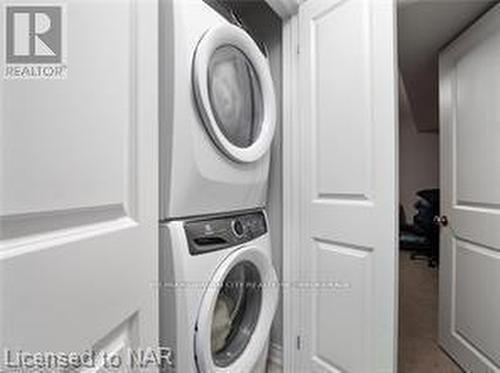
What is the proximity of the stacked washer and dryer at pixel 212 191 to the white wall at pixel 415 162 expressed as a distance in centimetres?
492

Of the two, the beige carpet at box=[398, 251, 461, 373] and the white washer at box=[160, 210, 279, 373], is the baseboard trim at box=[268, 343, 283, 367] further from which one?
the beige carpet at box=[398, 251, 461, 373]

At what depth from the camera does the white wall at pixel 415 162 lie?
5.41 m

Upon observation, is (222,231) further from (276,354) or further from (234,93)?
(276,354)

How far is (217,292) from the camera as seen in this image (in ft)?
3.05

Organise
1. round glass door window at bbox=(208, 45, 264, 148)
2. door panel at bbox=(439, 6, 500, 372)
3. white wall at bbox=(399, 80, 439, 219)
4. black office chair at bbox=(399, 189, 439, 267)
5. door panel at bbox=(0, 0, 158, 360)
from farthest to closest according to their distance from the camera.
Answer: white wall at bbox=(399, 80, 439, 219), black office chair at bbox=(399, 189, 439, 267), door panel at bbox=(439, 6, 500, 372), round glass door window at bbox=(208, 45, 264, 148), door panel at bbox=(0, 0, 158, 360)

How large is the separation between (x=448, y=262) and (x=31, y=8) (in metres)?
2.08

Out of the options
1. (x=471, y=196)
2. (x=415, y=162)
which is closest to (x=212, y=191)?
(x=471, y=196)

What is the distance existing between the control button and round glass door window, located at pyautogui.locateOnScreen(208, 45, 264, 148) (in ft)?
0.94

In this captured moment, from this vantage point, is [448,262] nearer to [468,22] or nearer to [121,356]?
[468,22]

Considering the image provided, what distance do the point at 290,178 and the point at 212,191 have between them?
58 centimetres

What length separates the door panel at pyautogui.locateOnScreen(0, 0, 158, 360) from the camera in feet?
1.21

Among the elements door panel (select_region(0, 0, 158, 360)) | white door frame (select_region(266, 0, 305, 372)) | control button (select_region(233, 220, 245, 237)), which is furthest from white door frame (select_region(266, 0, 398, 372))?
door panel (select_region(0, 0, 158, 360))

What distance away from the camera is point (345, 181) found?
1.26 metres

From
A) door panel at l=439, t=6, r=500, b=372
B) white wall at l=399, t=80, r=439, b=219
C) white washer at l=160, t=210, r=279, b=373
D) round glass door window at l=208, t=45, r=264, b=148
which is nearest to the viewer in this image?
white washer at l=160, t=210, r=279, b=373
